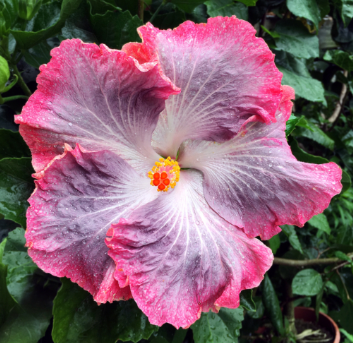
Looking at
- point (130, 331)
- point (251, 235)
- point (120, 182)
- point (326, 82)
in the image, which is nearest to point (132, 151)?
point (120, 182)

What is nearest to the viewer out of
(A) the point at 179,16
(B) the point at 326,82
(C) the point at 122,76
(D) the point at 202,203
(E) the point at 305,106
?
(C) the point at 122,76

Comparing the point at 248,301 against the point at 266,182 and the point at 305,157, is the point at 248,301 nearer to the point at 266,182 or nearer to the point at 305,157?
the point at 266,182

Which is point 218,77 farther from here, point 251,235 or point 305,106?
point 305,106

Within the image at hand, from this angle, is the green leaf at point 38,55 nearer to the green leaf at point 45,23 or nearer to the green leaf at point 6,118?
the green leaf at point 45,23

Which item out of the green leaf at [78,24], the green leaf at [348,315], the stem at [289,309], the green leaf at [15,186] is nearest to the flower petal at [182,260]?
the green leaf at [15,186]

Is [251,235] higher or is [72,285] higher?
[251,235]

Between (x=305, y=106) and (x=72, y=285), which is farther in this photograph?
(x=305, y=106)

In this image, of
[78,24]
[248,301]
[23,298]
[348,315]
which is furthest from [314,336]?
[78,24]

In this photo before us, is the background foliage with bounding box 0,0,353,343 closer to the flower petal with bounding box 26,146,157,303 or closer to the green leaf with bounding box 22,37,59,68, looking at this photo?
the green leaf with bounding box 22,37,59,68
